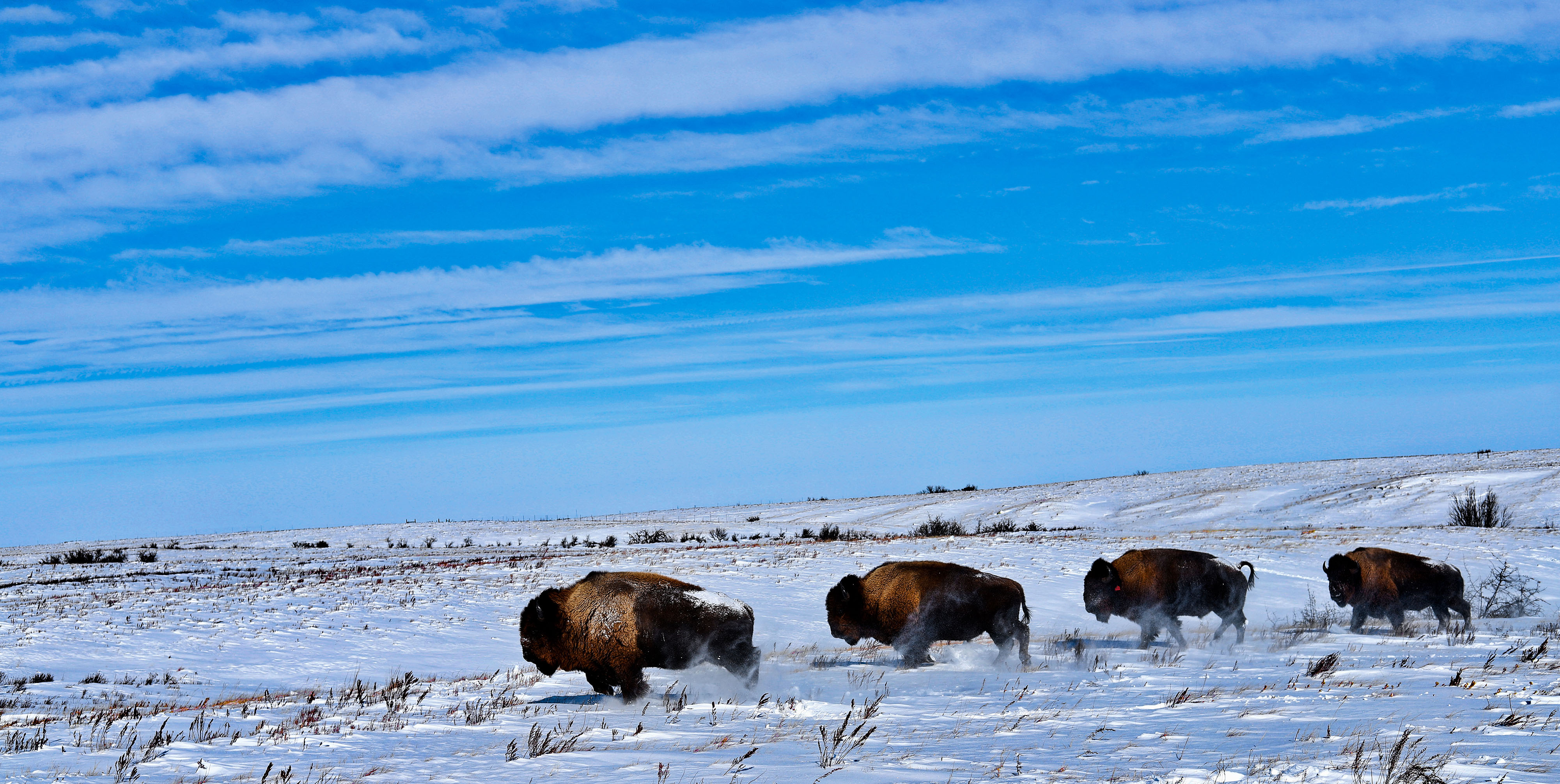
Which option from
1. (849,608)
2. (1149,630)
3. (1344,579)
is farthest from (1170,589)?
(849,608)

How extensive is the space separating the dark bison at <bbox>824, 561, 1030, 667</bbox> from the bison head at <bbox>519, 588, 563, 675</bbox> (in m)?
3.85

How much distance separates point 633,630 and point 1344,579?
1114 cm

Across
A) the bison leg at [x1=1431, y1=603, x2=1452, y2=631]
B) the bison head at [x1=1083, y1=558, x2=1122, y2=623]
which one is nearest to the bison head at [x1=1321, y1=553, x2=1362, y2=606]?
the bison leg at [x1=1431, y1=603, x2=1452, y2=631]

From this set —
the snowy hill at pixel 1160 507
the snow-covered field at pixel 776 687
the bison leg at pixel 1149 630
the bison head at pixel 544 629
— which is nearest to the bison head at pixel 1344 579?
the snow-covered field at pixel 776 687

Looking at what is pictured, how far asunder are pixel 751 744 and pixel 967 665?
5.91m

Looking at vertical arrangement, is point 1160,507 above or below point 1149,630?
below

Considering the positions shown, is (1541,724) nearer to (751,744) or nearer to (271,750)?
(751,744)

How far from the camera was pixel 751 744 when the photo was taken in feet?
24.1

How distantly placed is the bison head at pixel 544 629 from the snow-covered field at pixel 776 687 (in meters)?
0.48

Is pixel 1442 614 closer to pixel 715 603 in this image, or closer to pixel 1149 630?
pixel 1149 630

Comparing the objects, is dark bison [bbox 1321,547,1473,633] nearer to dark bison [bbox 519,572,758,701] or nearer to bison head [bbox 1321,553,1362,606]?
bison head [bbox 1321,553,1362,606]

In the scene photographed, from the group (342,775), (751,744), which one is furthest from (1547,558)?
(342,775)

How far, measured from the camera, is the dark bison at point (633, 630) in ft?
33.2

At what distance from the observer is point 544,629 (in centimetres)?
1054
